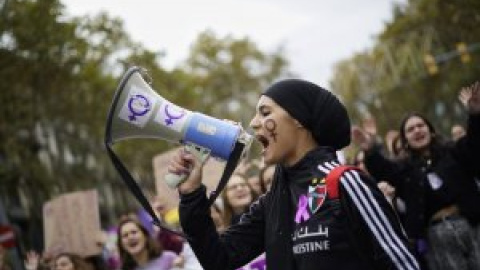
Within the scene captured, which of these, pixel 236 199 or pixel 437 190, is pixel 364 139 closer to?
pixel 437 190

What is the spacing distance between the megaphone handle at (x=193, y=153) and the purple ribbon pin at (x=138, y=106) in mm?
216

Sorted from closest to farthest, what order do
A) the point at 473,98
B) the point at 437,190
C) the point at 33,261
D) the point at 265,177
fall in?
the point at 473,98 < the point at 437,190 < the point at 265,177 < the point at 33,261

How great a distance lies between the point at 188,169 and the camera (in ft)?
7.83

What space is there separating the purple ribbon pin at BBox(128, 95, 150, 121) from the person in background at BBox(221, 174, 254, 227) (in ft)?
9.41

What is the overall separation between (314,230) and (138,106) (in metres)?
0.83

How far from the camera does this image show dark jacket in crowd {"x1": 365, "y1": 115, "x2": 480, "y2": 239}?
441 cm

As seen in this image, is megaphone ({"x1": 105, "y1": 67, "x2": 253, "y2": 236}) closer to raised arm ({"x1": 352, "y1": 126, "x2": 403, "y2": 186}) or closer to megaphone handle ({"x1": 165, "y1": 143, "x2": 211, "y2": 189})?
megaphone handle ({"x1": 165, "y1": 143, "x2": 211, "y2": 189})

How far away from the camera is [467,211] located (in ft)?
14.4

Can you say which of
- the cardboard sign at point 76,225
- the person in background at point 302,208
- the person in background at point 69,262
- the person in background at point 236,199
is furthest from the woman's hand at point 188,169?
the cardboard sign at point 76,225

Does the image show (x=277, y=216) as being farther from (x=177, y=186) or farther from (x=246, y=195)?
(x=246, y=195)

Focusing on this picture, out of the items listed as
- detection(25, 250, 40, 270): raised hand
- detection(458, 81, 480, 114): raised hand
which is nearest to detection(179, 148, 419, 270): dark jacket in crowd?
detection(458, 81, 480, 114): raised hand

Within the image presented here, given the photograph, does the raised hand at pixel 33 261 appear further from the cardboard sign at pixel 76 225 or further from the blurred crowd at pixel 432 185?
the blurred crowd at pixel 432 185

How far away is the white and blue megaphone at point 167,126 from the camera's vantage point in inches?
93.7

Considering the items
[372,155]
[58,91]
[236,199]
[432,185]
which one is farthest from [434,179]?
[58,91]
